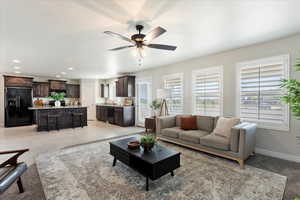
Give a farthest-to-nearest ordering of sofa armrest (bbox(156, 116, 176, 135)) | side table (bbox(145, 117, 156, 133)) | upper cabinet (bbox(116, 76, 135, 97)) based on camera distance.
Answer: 1. upper cabinet (bbox(116, 76, 135, 97))
2. side table (bbox(145, 117, 156, 133))
3. sofa armrest (bbox(156, 116, 176, 135))

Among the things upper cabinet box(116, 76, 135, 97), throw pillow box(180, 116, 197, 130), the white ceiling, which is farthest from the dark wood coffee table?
upper cabinet box(116, 76, 135, 97)

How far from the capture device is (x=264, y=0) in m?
1.86

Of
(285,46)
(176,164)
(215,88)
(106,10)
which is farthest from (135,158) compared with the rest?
(285,46)

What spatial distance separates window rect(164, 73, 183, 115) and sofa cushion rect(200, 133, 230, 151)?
1.86 metres

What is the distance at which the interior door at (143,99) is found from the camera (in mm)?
6410

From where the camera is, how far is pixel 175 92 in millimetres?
5195

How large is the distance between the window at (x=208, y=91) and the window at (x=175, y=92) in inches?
20.5

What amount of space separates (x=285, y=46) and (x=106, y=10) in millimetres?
3709

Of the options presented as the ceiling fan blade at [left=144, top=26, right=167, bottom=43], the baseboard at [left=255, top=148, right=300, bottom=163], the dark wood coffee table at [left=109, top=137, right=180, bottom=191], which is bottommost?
the baseboard at [left=255, top=148, right=300, bottom=163]

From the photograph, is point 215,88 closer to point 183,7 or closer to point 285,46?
point 285,46

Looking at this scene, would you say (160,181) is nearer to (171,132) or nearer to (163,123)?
(171,132)

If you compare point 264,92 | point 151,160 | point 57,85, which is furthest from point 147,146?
point 57,85

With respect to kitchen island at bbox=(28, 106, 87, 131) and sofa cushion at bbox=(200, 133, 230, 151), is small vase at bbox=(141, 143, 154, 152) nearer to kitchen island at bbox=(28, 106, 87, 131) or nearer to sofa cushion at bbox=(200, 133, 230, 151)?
sofa cushion at bbox=(200, 133, 230, 151)

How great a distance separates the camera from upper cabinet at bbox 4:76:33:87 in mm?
6627
